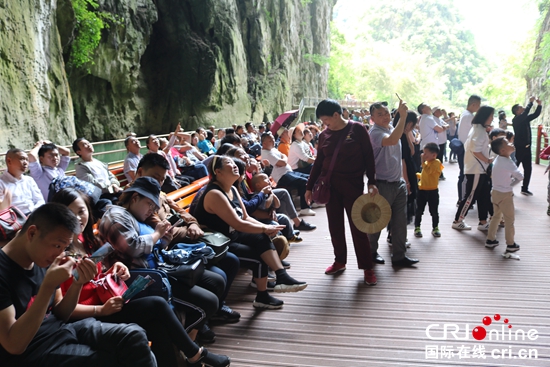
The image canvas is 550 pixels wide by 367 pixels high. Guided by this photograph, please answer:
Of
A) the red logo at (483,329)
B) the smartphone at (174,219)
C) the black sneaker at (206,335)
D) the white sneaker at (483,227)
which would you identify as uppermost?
the smartphone at (174,219)

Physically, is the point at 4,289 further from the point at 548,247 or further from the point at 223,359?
the point at 548,247

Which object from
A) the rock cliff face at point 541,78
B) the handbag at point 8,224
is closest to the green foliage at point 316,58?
the rock cliff face at point 541,78

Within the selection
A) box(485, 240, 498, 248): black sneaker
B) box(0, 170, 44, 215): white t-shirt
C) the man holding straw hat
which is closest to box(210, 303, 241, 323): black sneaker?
the man holding straw hat

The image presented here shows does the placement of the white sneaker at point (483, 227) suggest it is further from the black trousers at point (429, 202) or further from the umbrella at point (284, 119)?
the umbrella at point (284, 119)

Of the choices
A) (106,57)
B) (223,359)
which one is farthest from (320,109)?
(106,57)

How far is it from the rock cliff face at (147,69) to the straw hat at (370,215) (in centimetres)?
872

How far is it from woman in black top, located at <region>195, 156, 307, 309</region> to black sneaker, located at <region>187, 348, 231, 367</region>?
110cm

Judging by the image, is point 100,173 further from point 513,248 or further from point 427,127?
point 427,127

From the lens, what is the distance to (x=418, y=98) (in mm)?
58062

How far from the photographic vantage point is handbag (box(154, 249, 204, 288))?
9.96ft

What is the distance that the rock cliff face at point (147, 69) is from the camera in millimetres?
10391

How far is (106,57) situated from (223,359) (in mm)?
15605

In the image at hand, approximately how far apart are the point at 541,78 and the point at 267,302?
28.1m

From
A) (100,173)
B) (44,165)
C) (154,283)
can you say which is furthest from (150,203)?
(100,173)
